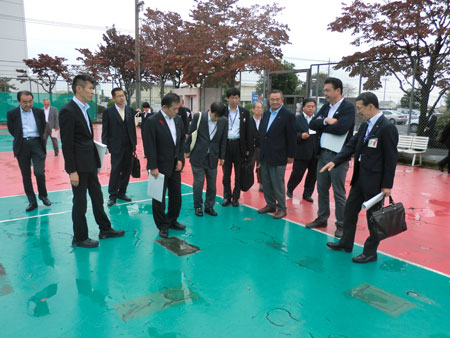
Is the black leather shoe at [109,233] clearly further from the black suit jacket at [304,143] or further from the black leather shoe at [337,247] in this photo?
the black suit jacket at [304,143]

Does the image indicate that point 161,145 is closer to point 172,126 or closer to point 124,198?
point 172,126

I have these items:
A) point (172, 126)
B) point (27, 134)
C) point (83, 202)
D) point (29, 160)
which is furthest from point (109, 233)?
point (27, 134)

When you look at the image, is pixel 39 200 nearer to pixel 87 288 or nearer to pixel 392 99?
pixel 87 288

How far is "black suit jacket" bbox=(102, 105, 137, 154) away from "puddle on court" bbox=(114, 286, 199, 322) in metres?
3.17

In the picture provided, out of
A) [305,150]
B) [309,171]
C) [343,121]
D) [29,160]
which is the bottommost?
[309,171]

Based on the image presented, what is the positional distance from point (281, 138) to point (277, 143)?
0.09 meters

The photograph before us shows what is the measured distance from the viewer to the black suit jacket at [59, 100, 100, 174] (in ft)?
11.4

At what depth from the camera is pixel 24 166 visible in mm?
5191

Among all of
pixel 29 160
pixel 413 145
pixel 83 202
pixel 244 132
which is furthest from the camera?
pixel 413 145

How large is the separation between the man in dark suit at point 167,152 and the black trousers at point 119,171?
1580 mm

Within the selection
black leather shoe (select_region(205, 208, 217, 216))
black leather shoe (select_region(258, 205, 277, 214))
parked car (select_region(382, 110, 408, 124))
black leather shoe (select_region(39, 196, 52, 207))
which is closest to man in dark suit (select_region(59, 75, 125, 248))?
black leather shoe (select_region(205, 208, 217, 216))

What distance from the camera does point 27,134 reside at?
201 inches

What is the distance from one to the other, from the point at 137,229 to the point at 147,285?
1.51 metres

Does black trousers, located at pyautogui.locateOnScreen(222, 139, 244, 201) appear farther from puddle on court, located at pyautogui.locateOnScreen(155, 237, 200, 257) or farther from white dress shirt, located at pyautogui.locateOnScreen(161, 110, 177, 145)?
puddle on court, located at pyautogui.locateOnScreen(155, 237, 200, 257)
